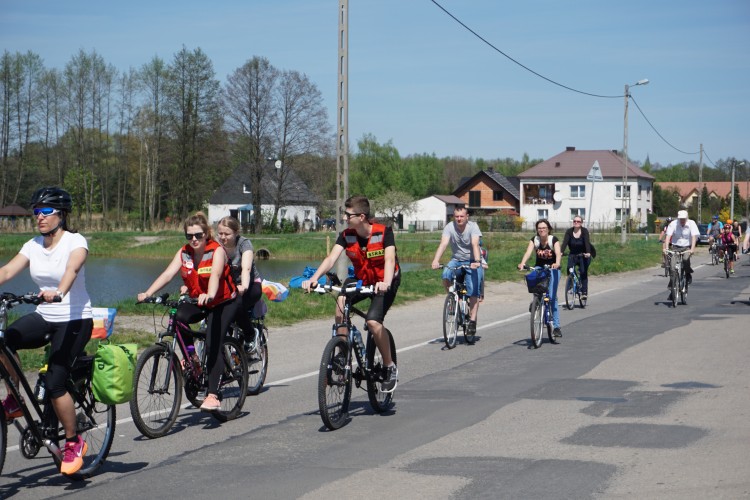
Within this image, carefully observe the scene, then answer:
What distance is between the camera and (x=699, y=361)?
1171 cm

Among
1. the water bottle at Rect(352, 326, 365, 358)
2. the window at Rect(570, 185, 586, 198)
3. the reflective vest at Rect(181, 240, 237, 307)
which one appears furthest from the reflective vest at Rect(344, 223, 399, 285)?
the window at Rect(570, 185, 586, 198)

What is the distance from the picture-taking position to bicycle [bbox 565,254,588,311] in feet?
64.7

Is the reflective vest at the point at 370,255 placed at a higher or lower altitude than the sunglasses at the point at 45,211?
lower

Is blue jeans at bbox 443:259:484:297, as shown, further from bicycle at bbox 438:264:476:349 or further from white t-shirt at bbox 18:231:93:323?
white t-shirt at bbox 18:231:93:323

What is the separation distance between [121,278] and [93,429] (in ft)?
99.7

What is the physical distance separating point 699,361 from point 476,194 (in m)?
106

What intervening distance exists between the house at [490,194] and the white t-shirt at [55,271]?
4256 inches

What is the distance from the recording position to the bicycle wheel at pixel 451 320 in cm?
1335

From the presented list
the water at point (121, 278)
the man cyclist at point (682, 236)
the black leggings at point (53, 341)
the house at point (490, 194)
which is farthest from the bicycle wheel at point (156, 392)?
the house at point (490, 194)

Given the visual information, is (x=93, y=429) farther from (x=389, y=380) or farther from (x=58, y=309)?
(x=389, y=380)

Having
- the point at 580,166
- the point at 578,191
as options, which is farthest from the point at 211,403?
the point at 580,166

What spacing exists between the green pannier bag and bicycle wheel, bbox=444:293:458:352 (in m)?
7.36

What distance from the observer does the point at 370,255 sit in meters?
8.41

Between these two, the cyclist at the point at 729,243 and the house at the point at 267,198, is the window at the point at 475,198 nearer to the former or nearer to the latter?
the house at the point at 267,198
